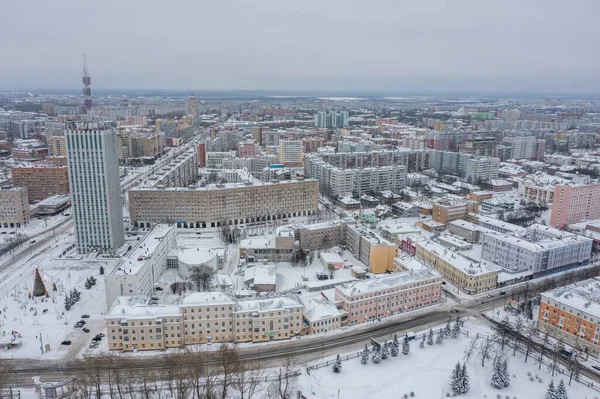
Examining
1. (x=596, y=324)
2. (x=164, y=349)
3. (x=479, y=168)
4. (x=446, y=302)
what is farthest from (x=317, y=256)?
(x=479, y=168)

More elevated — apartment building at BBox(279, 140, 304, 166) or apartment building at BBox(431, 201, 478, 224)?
apartment building at BBox(279, 140, 304, 166)

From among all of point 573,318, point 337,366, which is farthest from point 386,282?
point 573,318

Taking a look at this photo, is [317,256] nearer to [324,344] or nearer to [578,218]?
[324,344]

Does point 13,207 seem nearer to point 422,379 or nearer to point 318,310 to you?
point 318,310

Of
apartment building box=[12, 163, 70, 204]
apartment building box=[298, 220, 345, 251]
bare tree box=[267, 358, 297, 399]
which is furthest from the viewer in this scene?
apartment building box=[12, 163, 70, 204]

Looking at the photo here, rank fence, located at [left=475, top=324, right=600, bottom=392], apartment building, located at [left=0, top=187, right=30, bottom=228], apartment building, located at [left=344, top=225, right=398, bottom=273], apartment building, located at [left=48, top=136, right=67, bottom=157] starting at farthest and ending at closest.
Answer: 1. apartment building, located at [left=48, top=136, right=67, bottom=157]
2. apartment building, located at [left=0, top=187, right=30, bottom=228]
3. apartment building, located at [left=344, top=225, right=398, bottom=273]
4. fence, located at [left=475, top=324, right=600, bottom=392]

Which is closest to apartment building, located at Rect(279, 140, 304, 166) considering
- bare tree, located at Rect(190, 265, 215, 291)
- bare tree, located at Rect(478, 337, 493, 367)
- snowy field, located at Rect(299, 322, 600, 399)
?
bare tree, located at Rect(190, 265, 215, 291)

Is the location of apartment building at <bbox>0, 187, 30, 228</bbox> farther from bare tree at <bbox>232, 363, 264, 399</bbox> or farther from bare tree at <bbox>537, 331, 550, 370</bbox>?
bare tree at <bbox>537, 331, 550, 370</bbox>
